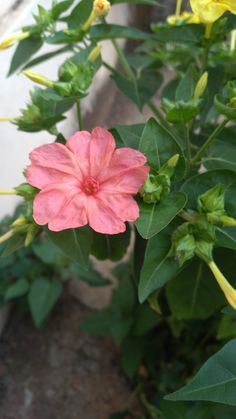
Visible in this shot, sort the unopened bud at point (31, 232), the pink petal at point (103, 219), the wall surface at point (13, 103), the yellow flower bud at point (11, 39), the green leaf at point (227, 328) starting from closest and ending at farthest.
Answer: the pink petal at point (103, 219) < the unopened bud at point (31, 232) < the yellow flower bud at point (11, 39) < the green leaf at point (227, 328) < the wall surface at point (13, 103)

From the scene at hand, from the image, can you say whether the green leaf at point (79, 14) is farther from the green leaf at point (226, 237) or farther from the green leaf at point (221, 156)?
the green leaf at point (226, 237)

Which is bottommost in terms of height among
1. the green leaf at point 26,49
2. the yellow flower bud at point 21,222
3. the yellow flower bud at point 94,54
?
the yellow flower bud at point 21,222

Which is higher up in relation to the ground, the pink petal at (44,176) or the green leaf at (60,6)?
the green leaf at (60,6)

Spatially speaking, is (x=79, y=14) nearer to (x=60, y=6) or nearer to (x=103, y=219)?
(x=60, y=6)

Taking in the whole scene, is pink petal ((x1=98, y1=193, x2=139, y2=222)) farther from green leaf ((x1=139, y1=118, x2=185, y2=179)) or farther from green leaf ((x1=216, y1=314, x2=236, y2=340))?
green leaf ((x1=216, y1=314, x2=236, y2=340))

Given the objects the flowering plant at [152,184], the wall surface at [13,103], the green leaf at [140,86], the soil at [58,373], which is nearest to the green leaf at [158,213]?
the flowering plant at [152,184]

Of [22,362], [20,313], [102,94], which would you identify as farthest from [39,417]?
[102,94]

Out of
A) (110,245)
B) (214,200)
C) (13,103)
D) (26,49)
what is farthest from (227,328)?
(13,103)

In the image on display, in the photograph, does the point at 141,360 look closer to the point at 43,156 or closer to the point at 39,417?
the point at 39,417
